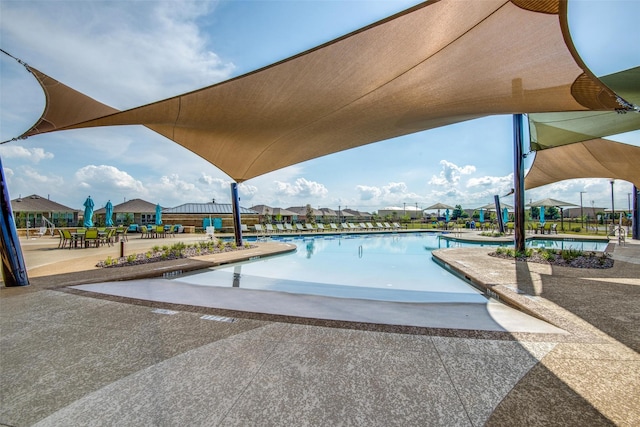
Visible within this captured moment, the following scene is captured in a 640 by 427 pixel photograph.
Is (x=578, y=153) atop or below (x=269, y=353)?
atop

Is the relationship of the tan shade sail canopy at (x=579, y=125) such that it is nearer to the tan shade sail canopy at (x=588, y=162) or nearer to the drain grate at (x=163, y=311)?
the tan shade sail canopy at (x=588, y=162)

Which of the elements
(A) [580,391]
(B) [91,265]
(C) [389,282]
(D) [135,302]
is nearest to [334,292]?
(C) [389,282]

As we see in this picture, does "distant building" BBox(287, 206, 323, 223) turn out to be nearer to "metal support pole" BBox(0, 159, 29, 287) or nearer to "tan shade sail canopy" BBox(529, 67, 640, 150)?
"tan shade sail canopy" BBox(529, 67, 640, 150)

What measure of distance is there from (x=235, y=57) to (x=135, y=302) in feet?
16.8

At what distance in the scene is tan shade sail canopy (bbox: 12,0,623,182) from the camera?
356 cm

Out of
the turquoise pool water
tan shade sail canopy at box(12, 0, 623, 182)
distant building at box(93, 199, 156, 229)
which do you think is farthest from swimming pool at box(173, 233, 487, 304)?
distant building at box(93, 199, 156, 229)

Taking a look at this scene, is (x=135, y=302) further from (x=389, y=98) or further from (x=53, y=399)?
(x=389, y=98)

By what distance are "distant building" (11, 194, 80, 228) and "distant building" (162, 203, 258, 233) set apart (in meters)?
7.31

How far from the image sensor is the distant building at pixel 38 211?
879 inches

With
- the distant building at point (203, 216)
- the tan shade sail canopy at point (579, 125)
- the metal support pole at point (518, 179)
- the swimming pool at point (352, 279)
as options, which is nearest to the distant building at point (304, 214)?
the distant building at point (203, 216)

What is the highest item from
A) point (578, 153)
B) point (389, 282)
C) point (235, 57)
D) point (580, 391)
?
point (235, 57)

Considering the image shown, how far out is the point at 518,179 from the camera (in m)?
7.69

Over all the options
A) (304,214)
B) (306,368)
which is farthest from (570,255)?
(304,214)

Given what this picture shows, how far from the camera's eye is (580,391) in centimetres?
168
